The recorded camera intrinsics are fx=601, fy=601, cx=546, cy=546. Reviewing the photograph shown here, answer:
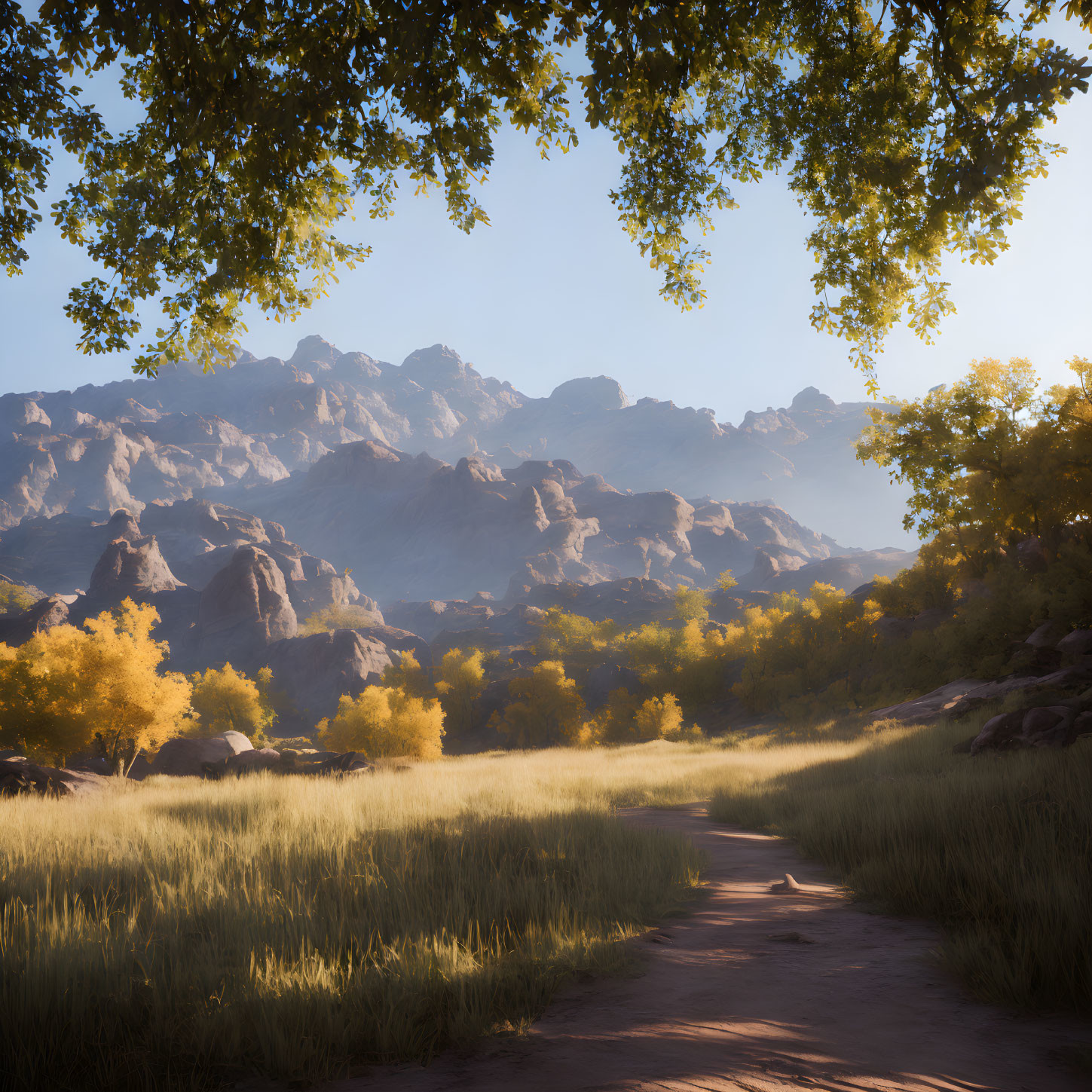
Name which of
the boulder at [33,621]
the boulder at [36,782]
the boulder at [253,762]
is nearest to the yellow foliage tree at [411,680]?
the boulder at [253,762]

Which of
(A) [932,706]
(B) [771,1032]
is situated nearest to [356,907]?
(B) [771,1032]

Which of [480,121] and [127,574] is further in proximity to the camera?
[127,574]

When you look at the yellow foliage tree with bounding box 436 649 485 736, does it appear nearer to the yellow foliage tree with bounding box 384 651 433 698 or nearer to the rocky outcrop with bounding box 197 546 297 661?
the yellow foliage tree with bounding box 384 651 433 698

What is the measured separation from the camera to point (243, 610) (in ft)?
321

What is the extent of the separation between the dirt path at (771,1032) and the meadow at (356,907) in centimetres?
23

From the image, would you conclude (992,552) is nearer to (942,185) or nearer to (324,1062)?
(942,185)

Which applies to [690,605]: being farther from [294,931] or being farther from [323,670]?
[294,931]

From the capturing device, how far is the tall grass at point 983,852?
10.8 feet

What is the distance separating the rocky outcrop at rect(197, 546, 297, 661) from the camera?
9469 cm

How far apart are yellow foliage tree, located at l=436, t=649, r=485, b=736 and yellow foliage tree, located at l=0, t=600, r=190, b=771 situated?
3666 centimetres

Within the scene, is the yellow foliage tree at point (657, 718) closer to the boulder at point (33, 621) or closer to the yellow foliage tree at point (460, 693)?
the yellow foliage tree at point (460, 693)

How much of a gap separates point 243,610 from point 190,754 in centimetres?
7779

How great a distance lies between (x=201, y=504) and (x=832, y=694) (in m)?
169

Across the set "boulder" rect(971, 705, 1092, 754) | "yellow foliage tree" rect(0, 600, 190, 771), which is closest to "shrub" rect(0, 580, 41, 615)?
"yellow foliage tree" rect(0, 600, 190, 771)
